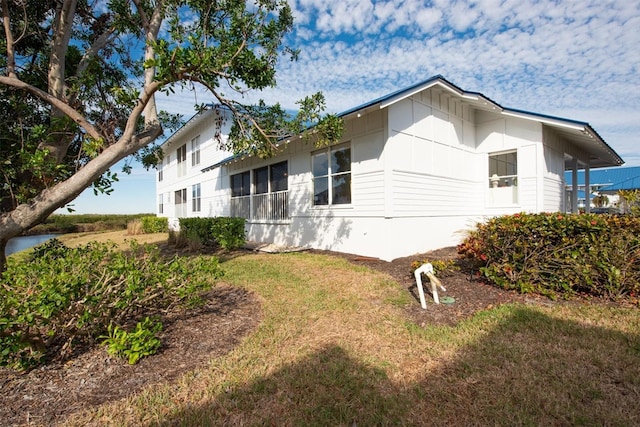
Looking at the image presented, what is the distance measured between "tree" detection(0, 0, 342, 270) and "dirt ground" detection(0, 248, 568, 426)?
355 centimetres

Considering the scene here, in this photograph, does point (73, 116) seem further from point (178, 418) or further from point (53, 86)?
point (178, 418)

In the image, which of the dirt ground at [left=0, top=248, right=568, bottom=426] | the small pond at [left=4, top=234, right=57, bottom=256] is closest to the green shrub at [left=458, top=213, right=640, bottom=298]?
the dirt ground at [left=0, top=248, right=568, bottom=426]

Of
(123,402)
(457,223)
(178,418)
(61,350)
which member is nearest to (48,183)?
(61,350)

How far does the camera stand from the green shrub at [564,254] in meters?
4.64

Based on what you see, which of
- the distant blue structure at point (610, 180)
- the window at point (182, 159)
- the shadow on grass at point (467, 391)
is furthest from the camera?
the distant blue structure at point (610, 180)

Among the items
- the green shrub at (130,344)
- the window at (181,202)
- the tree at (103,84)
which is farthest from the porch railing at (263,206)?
the green shrub at (130,344)

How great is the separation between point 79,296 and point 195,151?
18.7 meters

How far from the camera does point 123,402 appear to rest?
261cm

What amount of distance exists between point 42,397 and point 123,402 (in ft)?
2.35

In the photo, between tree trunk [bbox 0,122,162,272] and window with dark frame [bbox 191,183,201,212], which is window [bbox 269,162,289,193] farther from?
window with dark frame [bbox 191,183,201,212]

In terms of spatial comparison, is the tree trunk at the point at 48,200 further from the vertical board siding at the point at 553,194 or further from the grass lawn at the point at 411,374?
the vertical board siding at the point at 553,194

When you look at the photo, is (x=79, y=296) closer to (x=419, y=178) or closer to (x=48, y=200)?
(x=48, y=200)

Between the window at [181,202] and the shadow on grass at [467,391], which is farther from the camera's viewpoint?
the window at [181,202]

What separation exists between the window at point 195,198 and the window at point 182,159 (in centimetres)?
247
